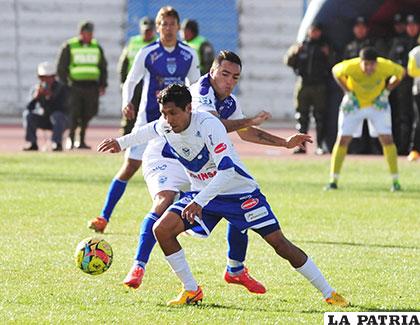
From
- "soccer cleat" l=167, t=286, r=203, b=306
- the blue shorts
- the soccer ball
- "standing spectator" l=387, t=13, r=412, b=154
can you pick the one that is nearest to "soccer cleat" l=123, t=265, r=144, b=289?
the soccer ball

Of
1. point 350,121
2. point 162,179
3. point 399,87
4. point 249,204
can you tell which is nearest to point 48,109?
point 399,87

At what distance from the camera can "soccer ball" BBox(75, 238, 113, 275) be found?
9.42 m

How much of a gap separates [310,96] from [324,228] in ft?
33.2

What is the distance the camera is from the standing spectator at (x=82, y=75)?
23.6 m

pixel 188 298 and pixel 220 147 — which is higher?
pixel 220 147

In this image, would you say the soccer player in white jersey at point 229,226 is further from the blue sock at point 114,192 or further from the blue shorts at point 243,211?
the blue sock at point 114,192

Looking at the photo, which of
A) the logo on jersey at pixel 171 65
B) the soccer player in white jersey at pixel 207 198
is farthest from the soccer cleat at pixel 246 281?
the logo on jersey at pixel 171 65

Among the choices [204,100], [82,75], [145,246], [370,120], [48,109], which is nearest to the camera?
[204,100]

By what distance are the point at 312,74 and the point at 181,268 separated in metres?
14.6

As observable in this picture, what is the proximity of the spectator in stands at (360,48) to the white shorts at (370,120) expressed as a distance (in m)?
5.18

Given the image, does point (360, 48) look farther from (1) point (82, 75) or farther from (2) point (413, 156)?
(1) point (82, 75)

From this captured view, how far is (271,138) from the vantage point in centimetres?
922

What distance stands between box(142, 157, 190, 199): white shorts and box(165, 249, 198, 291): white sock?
5.16 feet

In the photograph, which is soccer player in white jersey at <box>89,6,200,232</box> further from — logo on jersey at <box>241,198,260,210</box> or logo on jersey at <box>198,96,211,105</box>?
logo on jersey at <box>241,198,260,210</box>
